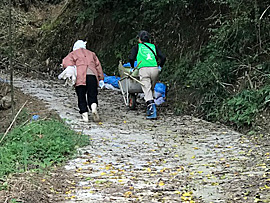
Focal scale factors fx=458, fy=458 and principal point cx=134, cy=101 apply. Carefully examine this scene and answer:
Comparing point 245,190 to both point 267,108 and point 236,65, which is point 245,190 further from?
point 236,65

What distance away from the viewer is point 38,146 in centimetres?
624

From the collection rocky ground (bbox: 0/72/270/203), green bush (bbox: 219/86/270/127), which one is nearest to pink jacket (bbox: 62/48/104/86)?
rocky ground (bbox: 0/72/270/203)

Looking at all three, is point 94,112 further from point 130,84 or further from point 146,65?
point 146,65

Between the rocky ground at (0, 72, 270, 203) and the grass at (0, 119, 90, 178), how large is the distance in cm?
21

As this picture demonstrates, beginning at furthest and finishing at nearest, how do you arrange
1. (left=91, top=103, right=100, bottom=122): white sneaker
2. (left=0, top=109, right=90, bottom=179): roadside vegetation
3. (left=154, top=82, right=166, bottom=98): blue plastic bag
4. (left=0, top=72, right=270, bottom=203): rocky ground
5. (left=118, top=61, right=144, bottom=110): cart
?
(left=154, top=82, right=166, bottom=98): blue plastic bag, (left=118, top=61, right=144, bottom=110): cart, (left=91, top=103, right=100, bottom=122): white sneaker, (left=0, top=109, right=90, bottom=179): roadside vegetation, (left=0, top=72, right=270, bottom=203): rocky ground

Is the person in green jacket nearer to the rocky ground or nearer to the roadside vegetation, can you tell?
the rocky ground

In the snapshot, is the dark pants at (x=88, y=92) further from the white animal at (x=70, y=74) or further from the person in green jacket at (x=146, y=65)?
the person in green jacket at (x=146, y=65)

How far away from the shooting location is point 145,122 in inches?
361

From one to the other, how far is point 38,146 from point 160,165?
1.68m

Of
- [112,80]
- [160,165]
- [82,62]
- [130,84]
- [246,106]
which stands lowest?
[160,165]

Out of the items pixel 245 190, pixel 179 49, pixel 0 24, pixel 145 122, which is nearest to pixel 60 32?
pixel 0 24

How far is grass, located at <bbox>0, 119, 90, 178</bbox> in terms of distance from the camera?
18.5ft

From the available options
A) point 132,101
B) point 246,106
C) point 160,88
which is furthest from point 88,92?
point 246,106

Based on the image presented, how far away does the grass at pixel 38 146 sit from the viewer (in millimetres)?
5648
